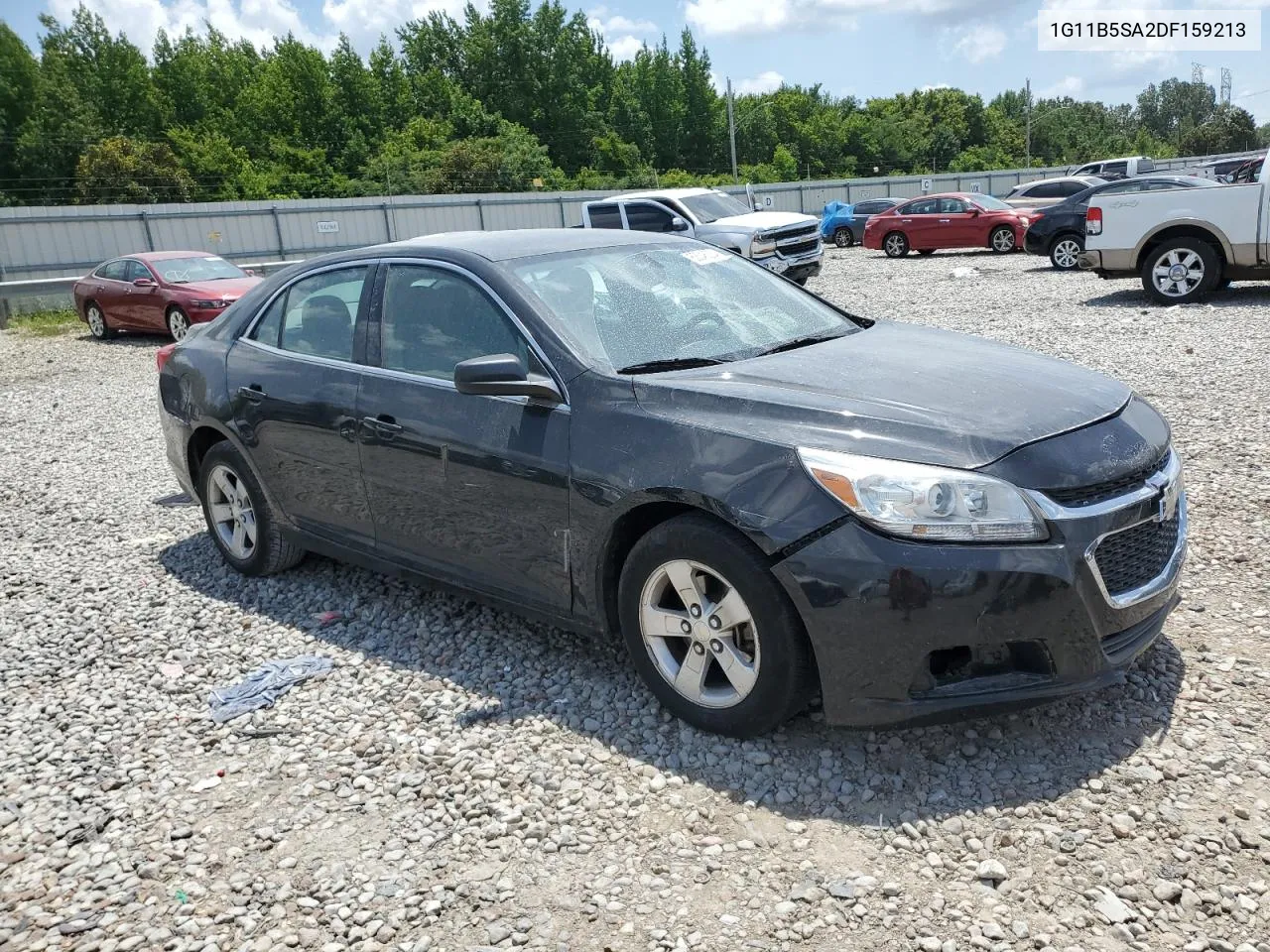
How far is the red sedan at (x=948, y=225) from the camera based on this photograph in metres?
23.3

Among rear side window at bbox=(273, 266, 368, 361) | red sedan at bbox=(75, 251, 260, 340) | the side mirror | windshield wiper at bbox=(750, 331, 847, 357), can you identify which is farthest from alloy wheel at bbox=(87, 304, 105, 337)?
windshield wiper at bbox=(750, 331, 847, 357)

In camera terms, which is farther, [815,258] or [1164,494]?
[815,258]

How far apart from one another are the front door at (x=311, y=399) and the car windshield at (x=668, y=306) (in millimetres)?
991

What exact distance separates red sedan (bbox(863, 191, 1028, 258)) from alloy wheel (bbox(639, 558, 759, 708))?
2150 cm

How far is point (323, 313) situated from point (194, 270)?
13.8 metres

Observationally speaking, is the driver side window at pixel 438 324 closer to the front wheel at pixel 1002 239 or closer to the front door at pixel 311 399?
the front door at pixel 311 399

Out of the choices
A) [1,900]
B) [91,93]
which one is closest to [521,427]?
[1,900]

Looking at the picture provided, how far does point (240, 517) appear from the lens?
545 centimetres

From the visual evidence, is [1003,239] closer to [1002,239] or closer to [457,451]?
[1002,239]

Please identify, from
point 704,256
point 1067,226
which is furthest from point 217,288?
point 1067,226

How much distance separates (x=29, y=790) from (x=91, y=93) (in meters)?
76.0

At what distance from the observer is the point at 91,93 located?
2643 inches

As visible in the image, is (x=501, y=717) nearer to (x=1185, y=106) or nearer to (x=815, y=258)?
(x=815, y=258)

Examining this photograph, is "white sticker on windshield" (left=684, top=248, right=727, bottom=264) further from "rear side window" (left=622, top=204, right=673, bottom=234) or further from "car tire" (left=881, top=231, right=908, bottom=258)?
"car tire" (left=881, top=231, right=908, bottom=258)
